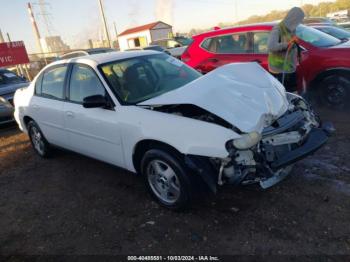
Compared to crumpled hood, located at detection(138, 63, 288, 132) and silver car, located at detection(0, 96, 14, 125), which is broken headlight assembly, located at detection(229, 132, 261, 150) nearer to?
crumpled hood, located at detection(138, 63, 288, 132)

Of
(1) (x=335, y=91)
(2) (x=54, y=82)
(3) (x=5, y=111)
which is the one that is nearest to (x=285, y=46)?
(1) (x=335, y=91)

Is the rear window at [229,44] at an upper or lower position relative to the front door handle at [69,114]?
upper

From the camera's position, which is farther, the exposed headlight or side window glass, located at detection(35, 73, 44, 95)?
side window glass, located at detection(35, 73, 44, 95)

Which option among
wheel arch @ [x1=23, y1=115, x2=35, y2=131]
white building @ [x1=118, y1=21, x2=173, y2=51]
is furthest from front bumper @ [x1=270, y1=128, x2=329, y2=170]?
white building @ [x1=118, y1=21, x2=173, y2=51]

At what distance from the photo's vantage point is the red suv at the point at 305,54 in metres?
5.73

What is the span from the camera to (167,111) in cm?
333

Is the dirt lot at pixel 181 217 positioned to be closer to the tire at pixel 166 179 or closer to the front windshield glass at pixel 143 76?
the tire at pixel 166 179

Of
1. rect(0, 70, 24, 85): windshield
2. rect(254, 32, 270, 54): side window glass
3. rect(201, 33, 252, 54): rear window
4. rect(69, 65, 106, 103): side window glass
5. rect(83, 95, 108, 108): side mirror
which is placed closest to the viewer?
rect(83, 95, 108, 108): side mirror

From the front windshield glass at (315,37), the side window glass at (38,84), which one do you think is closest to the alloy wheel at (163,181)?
the side window glass at (38,84)

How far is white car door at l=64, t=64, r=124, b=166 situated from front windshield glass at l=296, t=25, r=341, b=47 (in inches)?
169

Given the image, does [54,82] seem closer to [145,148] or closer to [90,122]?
[90,122]

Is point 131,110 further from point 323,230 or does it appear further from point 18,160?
point 18,160

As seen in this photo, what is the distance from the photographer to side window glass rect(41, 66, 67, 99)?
4642mm

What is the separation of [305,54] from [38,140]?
204 inches
